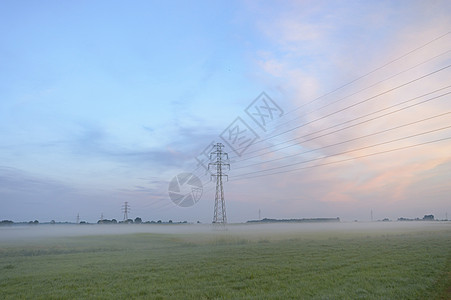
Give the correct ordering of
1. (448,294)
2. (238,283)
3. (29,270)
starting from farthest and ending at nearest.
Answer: (29,270), (238,283), (448,294)

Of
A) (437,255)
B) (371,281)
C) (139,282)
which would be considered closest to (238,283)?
(139,282)

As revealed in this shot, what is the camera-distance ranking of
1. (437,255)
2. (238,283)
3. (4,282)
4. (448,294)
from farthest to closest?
(437,255)
(4,282)
(238,283)
(448,294)

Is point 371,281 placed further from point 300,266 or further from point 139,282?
point 139,282

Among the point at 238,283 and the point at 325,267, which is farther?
the point at 325,267

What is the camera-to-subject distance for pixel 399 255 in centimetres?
2769

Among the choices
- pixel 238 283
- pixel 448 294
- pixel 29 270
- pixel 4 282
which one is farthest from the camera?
pixel 29 270

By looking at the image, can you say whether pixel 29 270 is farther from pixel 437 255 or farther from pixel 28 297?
pixel 437 255

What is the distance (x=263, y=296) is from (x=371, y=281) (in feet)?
21.8

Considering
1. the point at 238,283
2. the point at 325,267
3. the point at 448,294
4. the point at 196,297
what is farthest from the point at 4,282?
the point at 448,294

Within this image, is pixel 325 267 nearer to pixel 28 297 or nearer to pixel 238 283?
pixel 238 283

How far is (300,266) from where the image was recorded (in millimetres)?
22859

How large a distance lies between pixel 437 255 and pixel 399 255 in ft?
9.05

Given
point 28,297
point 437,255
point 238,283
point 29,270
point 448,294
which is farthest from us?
point 437,255

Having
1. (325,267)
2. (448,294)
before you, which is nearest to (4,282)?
(325,267)
